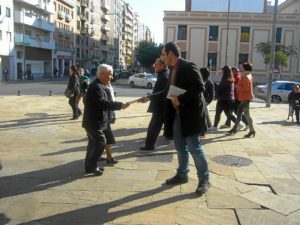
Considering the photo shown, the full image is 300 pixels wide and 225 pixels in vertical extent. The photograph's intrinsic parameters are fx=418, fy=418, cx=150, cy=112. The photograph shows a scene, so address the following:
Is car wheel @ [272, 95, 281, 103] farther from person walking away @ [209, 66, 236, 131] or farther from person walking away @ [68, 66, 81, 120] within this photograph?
person walking away @ [68, 66, 81, 120]

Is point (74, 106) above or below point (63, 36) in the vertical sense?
below

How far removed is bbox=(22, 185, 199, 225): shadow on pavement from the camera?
4395 millimetres

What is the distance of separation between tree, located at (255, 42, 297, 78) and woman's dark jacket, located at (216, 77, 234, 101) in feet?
131

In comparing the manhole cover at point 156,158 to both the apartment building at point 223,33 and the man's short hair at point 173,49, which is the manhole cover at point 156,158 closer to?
the man's short hair at point 173,49

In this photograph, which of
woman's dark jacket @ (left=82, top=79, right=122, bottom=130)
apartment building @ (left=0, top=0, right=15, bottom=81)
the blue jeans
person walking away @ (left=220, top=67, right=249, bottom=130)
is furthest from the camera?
apartment building @ (left=0, top=0, right=15, bottom=81)

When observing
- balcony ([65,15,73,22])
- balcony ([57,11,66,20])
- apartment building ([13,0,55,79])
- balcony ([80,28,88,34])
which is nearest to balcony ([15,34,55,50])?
apartment building ([13,0,55,79])

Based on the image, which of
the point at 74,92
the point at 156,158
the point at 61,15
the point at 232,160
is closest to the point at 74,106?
the point at 74,92

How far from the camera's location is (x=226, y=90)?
10398mm

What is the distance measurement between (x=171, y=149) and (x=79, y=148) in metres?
1.76

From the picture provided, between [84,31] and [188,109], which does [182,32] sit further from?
[188,109]

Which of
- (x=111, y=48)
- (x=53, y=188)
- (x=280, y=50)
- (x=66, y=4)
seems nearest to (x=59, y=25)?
(x=66, y=4)

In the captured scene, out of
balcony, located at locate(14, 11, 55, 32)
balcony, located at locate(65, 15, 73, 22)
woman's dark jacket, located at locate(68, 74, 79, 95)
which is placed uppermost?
balcony, located at locate(65, 15, 73, 22)

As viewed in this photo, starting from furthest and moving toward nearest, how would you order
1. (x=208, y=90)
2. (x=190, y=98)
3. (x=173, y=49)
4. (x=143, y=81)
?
1. (x=143, y=81)
2. (x=208, y=90)
3. (x=173, y=49)
4. (x=190, y=98)

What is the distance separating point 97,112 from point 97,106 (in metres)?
0.11
